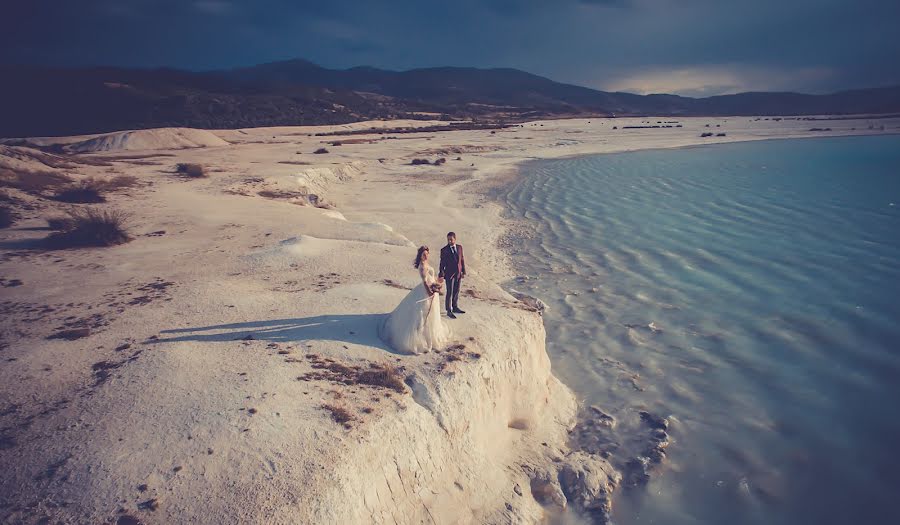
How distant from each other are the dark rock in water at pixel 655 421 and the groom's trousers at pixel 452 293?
13.0 ft

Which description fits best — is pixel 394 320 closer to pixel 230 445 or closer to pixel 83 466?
pixel 230 445

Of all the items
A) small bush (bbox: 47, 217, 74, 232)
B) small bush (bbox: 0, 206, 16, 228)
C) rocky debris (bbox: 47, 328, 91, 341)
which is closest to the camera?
rocky debris (bbox: 47, 328, 91, 341)

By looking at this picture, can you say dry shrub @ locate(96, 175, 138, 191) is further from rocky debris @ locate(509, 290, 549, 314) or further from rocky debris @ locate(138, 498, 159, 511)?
rocky debris @ locate(138, 498, 159, 511)

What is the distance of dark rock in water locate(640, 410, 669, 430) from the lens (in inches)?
316

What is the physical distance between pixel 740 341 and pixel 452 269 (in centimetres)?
685

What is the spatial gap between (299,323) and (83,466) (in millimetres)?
3509

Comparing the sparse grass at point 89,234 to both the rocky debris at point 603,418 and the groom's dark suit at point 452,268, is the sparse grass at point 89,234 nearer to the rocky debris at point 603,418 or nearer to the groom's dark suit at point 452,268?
the groom's dark suit at point 452,268

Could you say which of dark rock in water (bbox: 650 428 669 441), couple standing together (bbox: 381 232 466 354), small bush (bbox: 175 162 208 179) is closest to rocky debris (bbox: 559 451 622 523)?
dark rock in water (bbox: 650 428 669 441)

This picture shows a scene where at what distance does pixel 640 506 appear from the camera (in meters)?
6.63

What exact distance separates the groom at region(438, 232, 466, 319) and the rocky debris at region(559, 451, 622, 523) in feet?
10.4

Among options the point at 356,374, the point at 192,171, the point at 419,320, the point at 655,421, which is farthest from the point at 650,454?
the point at 192,171

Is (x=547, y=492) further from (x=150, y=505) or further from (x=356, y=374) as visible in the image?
(x=150, y=505)

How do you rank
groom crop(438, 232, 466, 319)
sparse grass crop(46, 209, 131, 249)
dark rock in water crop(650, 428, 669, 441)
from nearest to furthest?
dark rock in water crop(650, 428, 669, 441) → groom crop(438, 232, 466, 319) → sparse grass crop(46, 209, 131, 249)

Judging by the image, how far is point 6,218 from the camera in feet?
42.9
